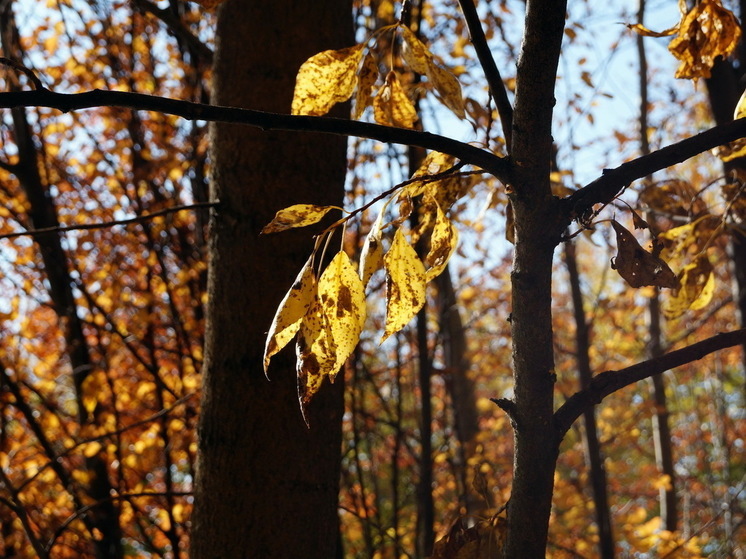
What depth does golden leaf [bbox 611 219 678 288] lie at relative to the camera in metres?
0.67

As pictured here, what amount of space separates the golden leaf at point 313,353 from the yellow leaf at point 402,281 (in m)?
0.06

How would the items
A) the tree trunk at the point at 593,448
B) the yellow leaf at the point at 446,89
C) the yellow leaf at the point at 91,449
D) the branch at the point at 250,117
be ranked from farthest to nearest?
the tree trunk at the point at 593,448, the yellow leaf at the point at 91,449, the yellow leaf at the point at 446,89, the branch at the point at 250,117

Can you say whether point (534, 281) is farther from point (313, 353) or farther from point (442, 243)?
point (313, 353)

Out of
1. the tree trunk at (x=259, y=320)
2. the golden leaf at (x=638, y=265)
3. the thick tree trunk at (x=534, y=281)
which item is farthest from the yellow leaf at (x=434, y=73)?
the tree trunk at (x=259, y=320)

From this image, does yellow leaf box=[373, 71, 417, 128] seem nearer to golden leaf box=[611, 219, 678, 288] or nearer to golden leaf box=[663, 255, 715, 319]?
golden leaf box=[611, 219, 678, 288]

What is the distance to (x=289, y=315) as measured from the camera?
1.91 ft

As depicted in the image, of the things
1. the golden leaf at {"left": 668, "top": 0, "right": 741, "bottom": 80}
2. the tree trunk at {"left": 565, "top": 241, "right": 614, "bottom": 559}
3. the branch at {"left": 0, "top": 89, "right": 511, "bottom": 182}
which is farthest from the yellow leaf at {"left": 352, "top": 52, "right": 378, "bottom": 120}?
the tree trunk at {"left": 565, "top": 241, "right": 614, "bottom": 559}

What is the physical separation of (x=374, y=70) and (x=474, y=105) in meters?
0.38

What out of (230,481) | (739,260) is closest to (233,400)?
(230,481)

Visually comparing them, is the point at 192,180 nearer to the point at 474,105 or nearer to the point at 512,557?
the point at 474,105

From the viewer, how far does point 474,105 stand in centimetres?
116

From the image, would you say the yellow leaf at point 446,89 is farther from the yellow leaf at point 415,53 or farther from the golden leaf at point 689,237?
the golden leaf at point 689,237

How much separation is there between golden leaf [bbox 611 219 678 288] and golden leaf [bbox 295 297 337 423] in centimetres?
31

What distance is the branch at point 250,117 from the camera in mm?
488
